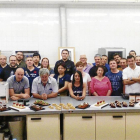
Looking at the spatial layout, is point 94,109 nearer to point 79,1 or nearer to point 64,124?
point 64,124

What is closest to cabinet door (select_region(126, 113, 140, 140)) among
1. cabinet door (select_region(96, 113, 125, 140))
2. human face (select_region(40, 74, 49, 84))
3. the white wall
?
cabinet door (select_region(96, 113, 125, 140))

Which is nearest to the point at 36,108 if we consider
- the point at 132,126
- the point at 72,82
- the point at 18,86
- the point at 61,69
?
the point at 18,86

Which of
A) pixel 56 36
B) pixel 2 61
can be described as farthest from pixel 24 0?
pixel 2 61

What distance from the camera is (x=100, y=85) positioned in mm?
3805

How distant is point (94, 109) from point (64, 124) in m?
0.47

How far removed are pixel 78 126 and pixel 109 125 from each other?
17.4 inches

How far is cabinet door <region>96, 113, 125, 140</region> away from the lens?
3102 mm

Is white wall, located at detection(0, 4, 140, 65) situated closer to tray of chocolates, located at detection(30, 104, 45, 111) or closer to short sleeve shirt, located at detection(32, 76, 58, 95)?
short sleeve shirt, located at detection(32, 76, 58, 95)

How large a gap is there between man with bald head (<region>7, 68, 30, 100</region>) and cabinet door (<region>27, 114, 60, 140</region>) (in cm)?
69

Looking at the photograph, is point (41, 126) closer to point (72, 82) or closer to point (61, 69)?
point (72, 82)

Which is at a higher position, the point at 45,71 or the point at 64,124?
the point at 45,71

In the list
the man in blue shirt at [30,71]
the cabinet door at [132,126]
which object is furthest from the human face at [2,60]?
the cabinet door at [132,126]

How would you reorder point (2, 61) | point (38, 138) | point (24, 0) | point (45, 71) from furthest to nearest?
point (24, 0) < point (2, 61) < point (45, 71) < point (38, 138)

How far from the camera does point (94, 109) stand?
308 centimetres
